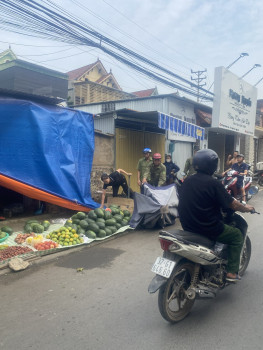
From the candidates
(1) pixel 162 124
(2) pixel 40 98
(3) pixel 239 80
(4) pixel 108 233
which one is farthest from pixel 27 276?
(3) pixel 239 80

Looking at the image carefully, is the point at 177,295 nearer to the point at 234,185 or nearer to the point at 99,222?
the point at 99,222

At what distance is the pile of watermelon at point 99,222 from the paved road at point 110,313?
140cm

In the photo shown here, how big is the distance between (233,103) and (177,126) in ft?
24.3

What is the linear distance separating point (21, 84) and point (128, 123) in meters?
10.1

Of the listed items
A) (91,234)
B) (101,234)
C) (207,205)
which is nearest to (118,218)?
(101,234)

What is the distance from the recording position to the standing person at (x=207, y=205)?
3305mm

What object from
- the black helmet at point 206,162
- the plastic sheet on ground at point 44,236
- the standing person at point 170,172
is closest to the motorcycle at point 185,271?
the black helmet at point 206,162

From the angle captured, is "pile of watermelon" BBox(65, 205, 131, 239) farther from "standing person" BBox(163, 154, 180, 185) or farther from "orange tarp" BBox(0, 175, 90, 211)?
"standing person" BBox(163, 154, 180, 185)

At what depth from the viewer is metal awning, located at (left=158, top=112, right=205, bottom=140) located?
9.34 meters

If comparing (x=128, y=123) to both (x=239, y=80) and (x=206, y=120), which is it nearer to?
(x=206, y=120)

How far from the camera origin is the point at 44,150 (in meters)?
6.80

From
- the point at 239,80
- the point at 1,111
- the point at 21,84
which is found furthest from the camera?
the point at 21,84

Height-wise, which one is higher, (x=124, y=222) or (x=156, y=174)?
(x=156, y=174)

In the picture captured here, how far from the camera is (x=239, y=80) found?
16.6 meters
